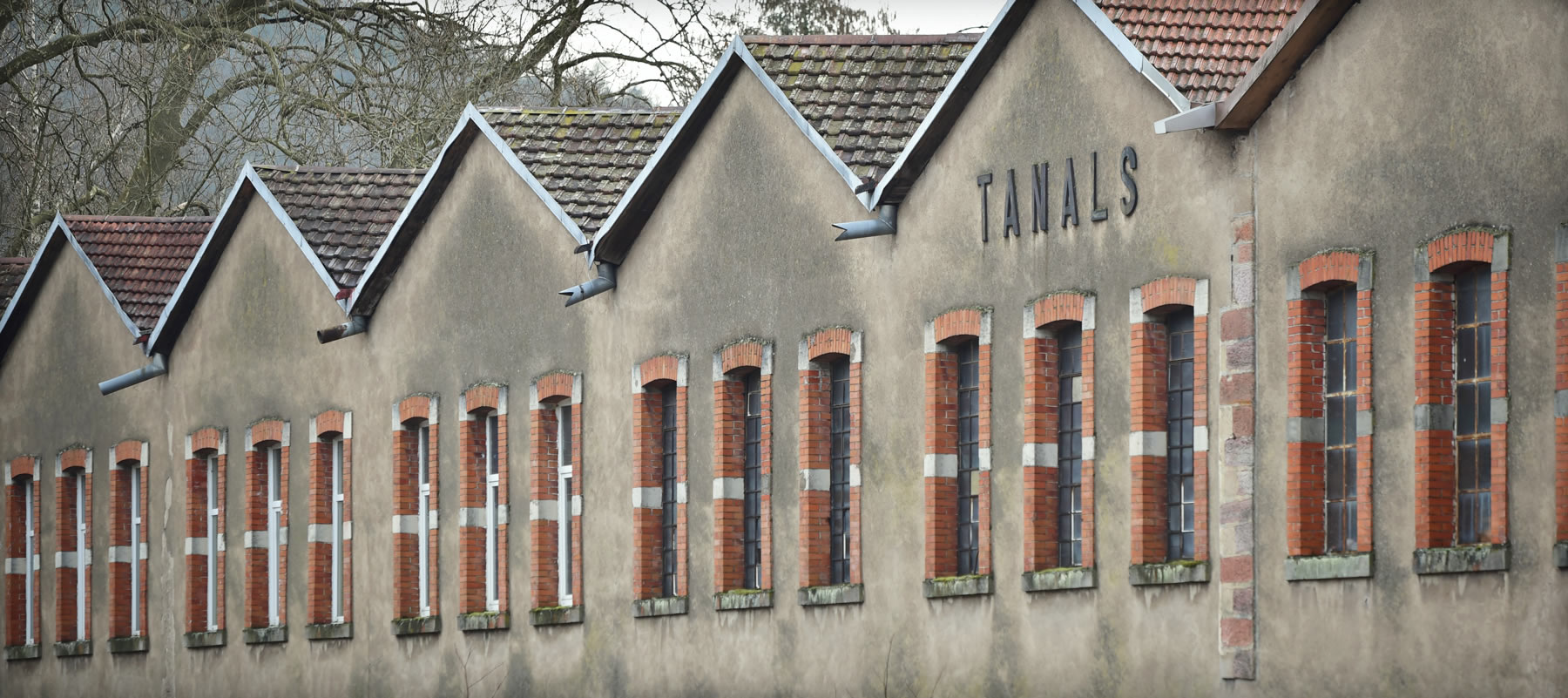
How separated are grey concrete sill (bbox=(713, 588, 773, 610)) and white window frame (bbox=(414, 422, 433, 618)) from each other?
569cm

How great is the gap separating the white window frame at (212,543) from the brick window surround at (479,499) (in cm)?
633

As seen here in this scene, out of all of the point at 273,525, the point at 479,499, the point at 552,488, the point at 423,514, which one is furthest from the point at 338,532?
the point at 552,488

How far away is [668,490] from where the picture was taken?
2841 centimetres

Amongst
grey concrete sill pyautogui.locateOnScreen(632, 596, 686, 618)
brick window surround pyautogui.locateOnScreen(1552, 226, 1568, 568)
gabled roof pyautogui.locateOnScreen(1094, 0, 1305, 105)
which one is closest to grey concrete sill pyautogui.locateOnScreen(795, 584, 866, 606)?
A: grey concrete sill pyautogui.locateOnScreen(632, 596, 686, 618)

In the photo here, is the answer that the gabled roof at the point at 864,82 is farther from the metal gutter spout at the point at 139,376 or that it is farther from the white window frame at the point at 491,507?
the metal gutter spout at the point at 139,376

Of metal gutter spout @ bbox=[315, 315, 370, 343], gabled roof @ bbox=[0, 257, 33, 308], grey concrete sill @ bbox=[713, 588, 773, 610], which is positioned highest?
gabled roof @ bbox=[0, 257, 33, 308]

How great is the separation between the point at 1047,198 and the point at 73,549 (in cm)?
2030

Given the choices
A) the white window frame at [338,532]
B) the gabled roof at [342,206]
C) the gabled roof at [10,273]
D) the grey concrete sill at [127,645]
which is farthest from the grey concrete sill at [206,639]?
the gabled roof at [10,273]

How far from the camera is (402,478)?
3186 centimetres

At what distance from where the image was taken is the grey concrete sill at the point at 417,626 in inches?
1225

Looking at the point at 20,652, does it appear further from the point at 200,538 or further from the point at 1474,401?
the point at 1474,401

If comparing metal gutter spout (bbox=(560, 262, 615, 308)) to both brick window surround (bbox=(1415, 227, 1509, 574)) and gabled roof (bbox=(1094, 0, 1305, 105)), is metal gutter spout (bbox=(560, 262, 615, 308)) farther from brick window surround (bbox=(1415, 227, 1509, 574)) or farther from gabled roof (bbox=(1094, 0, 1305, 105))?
brick window surround (bbox=(1415, 227, 1509, 574))

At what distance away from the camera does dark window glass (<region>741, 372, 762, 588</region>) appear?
89.0 ft

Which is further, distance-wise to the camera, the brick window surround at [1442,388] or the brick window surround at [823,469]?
the brick window surround at [823,469]
